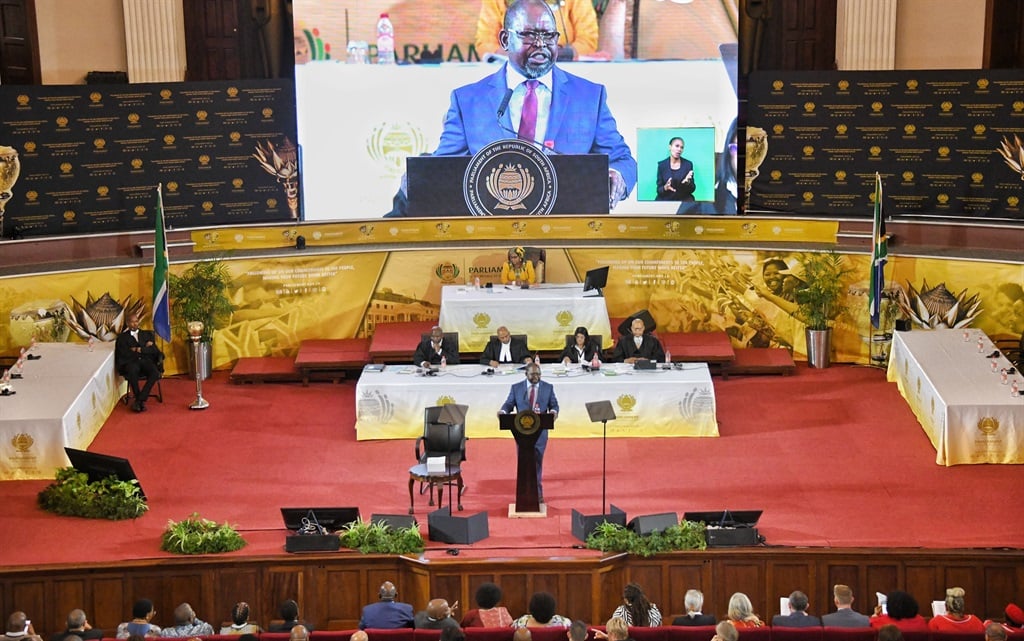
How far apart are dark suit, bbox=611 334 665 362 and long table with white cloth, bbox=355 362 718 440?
83 centimetres

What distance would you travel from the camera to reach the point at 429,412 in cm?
1325

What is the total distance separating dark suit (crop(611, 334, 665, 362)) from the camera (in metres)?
16.3

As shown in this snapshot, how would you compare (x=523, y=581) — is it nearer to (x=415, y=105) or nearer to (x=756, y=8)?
(x=415, y=105)

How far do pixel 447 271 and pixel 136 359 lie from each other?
4313 mm

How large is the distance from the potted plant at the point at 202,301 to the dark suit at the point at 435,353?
316 centimetres

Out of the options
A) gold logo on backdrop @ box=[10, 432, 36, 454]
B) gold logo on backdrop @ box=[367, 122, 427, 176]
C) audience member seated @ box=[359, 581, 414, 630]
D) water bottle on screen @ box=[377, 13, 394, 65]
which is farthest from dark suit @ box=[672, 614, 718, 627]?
water bottle on screen @ box=[377, 13, 394, 65]

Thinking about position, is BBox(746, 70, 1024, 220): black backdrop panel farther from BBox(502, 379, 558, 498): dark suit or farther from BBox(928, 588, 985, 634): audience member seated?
BBox(928, 588, 985, 634): audience member seated

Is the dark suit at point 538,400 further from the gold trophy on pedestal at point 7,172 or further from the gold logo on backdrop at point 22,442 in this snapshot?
the gold trophy on pedestal at point 7,172

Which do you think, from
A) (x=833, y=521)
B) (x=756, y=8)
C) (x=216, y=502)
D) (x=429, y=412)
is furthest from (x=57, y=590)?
(x=756, y=8)

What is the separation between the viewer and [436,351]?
1612 cm

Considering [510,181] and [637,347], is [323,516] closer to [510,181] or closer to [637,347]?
[637,347]

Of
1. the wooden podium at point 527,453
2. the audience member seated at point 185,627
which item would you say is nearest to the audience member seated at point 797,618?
the wooden podium at point 527,453

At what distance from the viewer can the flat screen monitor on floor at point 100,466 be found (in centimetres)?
1323

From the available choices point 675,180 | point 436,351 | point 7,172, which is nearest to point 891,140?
point 675,180
